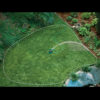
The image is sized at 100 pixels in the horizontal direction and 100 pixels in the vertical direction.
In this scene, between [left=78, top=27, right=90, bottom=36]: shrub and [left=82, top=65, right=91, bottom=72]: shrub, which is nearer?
[left=82, top=65, right=91, bottom=72]: shrub

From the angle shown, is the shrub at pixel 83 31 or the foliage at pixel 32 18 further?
the shrub at pixel 83 31

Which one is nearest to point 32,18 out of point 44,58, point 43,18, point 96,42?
point 43,18

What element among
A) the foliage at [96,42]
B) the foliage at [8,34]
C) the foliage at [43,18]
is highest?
the foliage at [43,18]

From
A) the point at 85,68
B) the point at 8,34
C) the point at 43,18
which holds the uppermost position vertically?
the point at 43,18

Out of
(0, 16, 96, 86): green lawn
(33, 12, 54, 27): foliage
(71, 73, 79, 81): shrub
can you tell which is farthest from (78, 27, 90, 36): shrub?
(71, 73, 79, 81): shrub

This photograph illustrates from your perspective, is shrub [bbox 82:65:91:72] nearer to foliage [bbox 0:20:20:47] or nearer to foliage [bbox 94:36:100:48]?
foliage [bbox 94:36:100:48]

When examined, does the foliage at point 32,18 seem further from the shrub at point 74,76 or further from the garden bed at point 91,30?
the shrub at point 74,76

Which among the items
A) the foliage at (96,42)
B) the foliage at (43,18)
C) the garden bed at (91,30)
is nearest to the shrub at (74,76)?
the garden bed at (91,30)

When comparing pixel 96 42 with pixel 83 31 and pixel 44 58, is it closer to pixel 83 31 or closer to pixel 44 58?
pixel 83 31
